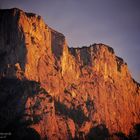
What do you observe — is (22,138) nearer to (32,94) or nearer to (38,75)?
(32,94)

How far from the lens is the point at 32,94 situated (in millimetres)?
179625

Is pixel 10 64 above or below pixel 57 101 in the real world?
above

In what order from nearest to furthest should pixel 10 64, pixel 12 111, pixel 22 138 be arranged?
pixel 22 138, pixel 12 111, pixel 10 64

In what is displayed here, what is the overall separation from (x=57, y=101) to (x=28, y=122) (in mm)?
36320

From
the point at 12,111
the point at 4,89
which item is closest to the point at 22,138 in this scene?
the point at 12,111

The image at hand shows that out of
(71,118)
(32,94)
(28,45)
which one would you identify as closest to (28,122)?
(32,94)

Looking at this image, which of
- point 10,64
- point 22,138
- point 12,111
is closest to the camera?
point 22,138

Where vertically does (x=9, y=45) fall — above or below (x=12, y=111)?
above

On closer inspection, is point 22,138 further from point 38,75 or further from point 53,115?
point 38,75

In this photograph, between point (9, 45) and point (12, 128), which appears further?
point (9, 45)

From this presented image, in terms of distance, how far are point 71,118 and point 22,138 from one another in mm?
41295

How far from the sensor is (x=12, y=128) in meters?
164

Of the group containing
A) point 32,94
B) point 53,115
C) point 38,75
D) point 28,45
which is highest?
point 28,45

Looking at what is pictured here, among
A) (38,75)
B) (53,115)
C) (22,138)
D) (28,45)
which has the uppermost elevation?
(28,45)
